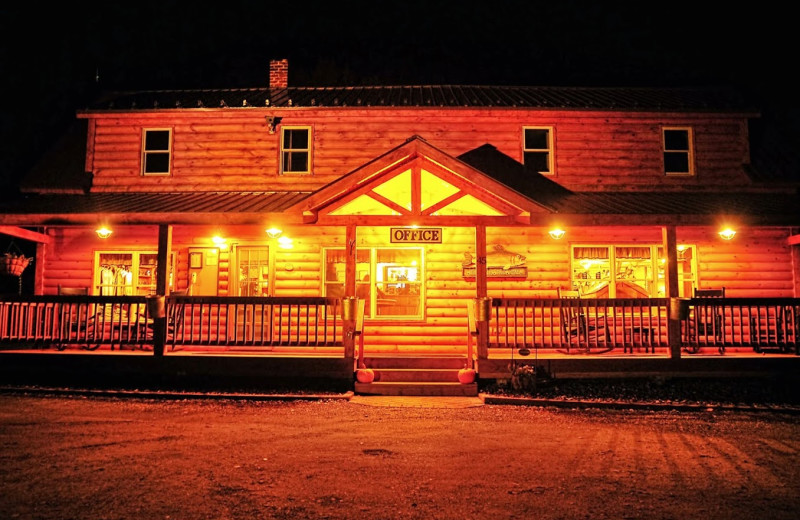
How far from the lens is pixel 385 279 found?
12234mm

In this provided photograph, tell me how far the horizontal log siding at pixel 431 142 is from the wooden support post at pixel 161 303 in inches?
124

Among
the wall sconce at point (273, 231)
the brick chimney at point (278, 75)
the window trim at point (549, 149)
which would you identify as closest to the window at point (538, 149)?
the window trim at point (549, 149)

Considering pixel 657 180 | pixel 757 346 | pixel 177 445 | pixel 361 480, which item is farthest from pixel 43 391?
pixel 657 180

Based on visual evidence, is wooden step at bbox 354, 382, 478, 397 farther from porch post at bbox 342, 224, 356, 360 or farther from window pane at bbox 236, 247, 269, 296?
window pane at bbox 236, 247, 269, 296

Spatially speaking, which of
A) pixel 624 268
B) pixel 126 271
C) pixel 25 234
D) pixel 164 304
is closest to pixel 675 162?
pixel 624 268

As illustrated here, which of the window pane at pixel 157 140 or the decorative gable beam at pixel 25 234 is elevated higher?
the window pane at pixel 157 140

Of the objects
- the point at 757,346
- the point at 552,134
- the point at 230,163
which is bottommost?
the point at 757,346

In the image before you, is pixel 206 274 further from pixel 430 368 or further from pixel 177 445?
pixel 177 445

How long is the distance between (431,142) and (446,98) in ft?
5.79

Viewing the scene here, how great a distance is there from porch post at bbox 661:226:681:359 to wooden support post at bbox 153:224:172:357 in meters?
9.65

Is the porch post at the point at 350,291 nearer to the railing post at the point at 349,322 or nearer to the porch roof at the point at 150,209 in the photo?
the railing post at the point at 349,322

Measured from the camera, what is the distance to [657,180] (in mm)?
12844

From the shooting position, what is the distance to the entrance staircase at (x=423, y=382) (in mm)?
9219

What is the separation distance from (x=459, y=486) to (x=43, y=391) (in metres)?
8.20
